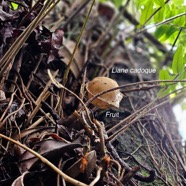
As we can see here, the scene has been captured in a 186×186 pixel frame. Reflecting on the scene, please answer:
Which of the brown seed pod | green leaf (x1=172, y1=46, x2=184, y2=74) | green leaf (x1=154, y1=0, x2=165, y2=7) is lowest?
the brown seed pod

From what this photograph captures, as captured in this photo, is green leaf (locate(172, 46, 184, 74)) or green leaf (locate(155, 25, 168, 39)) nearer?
green leaf (locate(172, 46, 184, 74))

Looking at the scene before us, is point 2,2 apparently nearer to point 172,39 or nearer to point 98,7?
point 172,39

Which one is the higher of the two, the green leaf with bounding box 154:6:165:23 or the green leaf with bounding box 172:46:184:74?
the green leaf with bounding box 154:6:165:23

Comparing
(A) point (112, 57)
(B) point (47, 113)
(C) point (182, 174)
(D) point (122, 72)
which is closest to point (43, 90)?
(B) point (47, 113)

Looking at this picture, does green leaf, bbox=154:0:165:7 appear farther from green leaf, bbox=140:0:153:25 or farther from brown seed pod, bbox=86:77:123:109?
brown seed pod, bbox=86:77:123:109

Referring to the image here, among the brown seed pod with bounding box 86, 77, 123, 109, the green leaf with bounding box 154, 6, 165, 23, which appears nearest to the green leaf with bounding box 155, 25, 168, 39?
the green leaf with bounding box 154, 6, 165, 23

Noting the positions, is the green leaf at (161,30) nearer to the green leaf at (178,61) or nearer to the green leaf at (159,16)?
the green leaf at (159,16)

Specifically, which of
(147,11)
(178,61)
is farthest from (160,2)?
(178,61)

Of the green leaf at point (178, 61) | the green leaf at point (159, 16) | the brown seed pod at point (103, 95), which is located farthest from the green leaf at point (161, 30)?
the brown seed pod at point (103, 95)

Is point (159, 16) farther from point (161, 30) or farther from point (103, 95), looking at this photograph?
point (103, 95)
